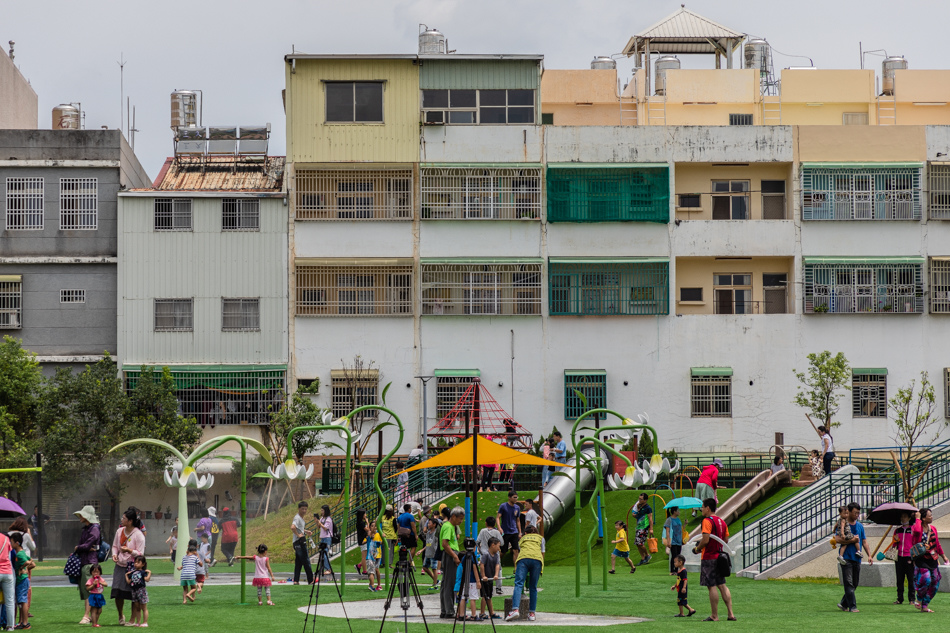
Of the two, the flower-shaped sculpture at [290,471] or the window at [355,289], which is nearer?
the flower-shaped sculpture at [290,471]

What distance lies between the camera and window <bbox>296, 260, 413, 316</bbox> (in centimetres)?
4675

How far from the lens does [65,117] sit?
52.2m

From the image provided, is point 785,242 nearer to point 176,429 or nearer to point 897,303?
point 897,303

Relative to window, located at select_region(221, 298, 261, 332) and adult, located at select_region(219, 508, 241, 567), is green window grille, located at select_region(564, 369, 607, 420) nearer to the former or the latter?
window, located at select_region(221, 298, 261, 332)

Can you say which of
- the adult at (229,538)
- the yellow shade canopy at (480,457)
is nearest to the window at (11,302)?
the adult at (229,538)

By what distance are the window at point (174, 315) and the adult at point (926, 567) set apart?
31.4 m

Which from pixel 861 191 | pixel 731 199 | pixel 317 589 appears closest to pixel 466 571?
pixel 317 589

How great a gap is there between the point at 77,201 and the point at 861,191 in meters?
28.7

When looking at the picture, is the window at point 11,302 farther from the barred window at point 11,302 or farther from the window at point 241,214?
the window at point 241,214

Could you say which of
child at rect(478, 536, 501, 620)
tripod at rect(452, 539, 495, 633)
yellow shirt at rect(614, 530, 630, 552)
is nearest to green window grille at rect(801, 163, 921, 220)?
yellow shirt at rect(614, 530, 630, 552)

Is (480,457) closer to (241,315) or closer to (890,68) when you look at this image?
(241,315)

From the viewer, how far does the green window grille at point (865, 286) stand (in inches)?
1860

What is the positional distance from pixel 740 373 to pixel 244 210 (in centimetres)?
1901

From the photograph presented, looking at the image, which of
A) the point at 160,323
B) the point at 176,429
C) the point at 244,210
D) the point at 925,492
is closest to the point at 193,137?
the point at 244,210
